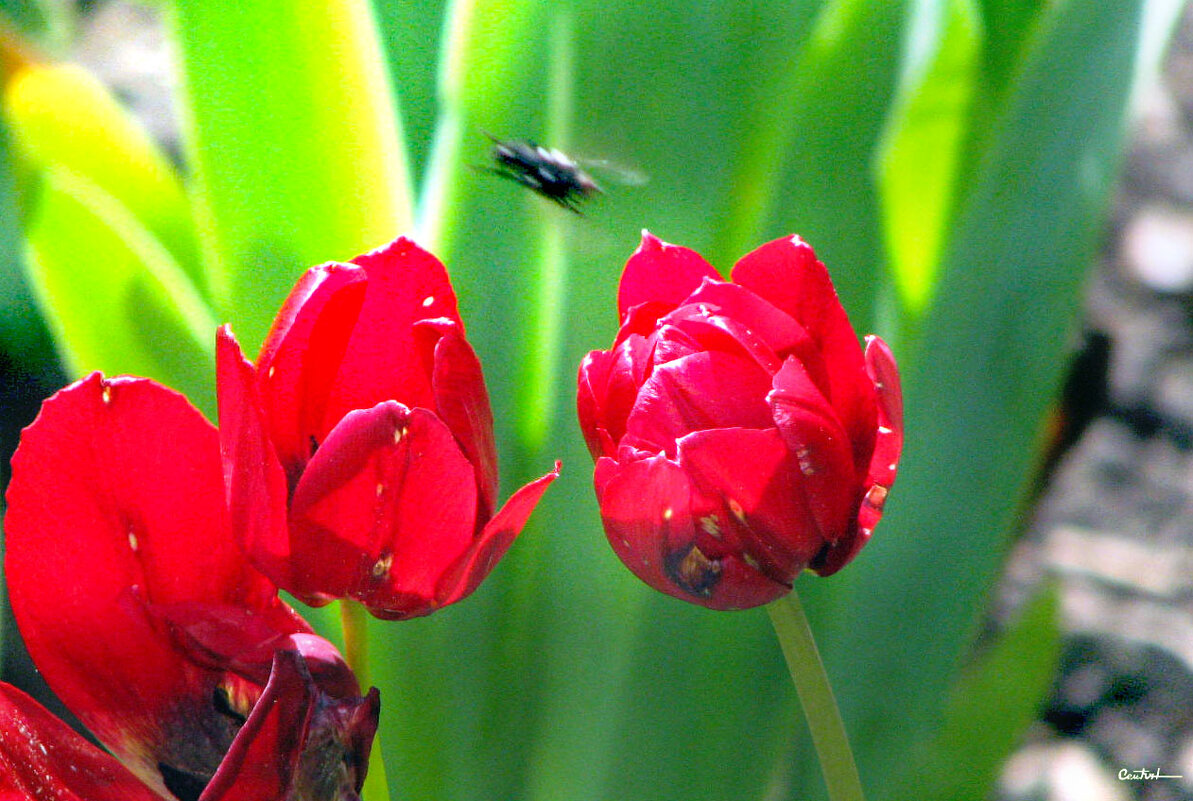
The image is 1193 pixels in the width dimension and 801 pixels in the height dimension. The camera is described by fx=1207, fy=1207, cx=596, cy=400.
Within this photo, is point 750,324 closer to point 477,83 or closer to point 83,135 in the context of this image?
point 477,83

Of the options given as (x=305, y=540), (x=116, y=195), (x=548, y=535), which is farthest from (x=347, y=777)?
(x=116, y=195)

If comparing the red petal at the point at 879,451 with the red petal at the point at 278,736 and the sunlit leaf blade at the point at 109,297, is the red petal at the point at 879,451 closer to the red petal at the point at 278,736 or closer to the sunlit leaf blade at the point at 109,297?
the red petal at the point at 278,736

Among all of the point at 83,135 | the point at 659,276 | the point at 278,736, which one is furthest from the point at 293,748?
the point at 83,135

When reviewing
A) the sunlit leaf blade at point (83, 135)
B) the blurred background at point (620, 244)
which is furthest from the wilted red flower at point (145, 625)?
the sunlit leaf blade at point (83, 135)

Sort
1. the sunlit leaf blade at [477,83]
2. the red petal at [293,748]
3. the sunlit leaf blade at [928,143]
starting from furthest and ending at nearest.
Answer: the sunlit leaf blade at [928,143] < the sunlit leaf blade at [477,83] < the red petal at [293,748]

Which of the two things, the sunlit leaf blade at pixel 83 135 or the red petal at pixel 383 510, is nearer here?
the red petal at pixel 383 510
